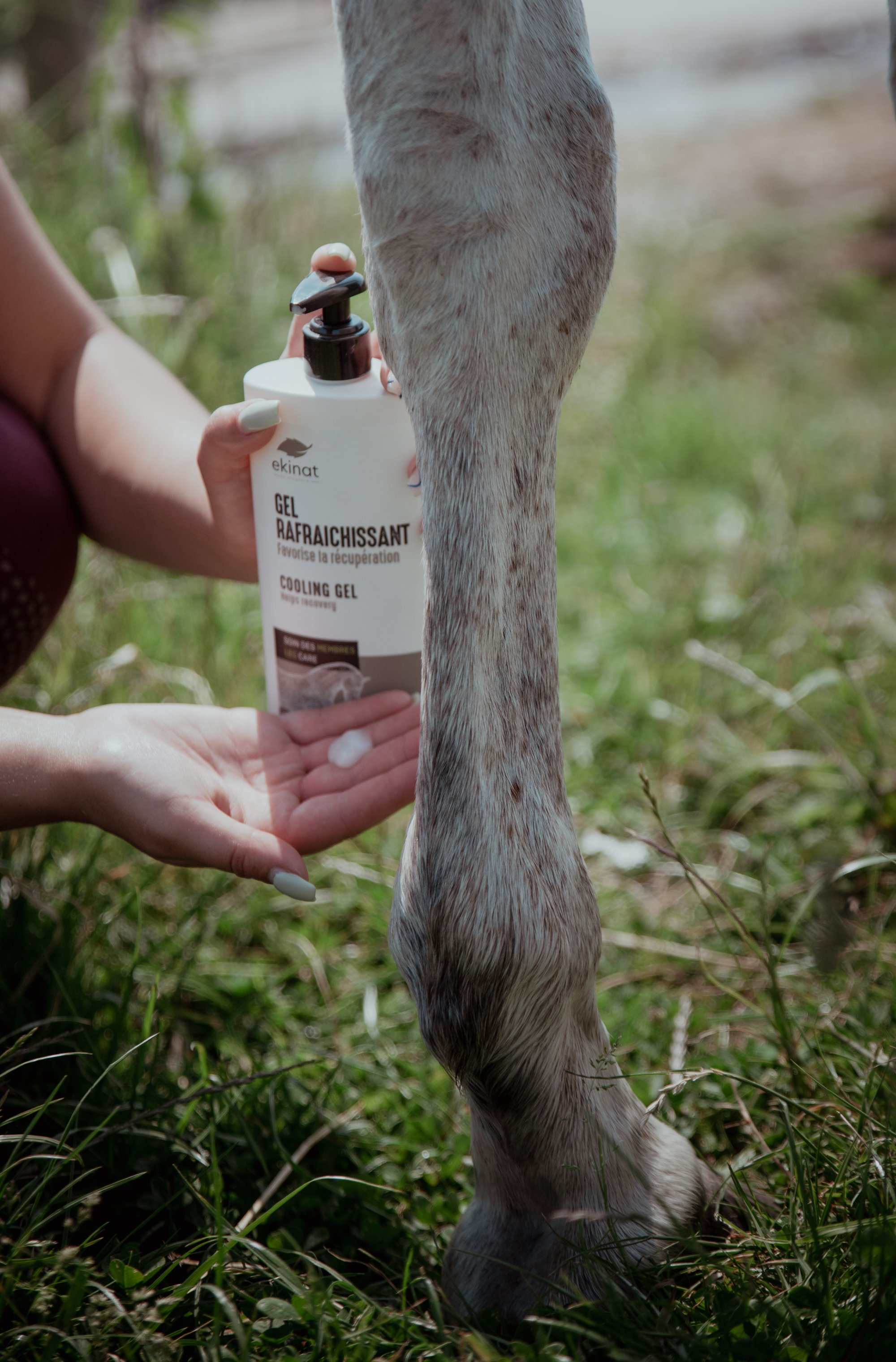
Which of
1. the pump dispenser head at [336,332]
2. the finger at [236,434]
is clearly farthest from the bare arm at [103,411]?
the pump dispenser head at [336,332]

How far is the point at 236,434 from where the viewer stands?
139cm

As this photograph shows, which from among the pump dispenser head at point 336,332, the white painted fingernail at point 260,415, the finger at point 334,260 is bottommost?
the white painted fingernail at point 260,415

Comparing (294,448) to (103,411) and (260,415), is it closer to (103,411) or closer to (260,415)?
(260,415)

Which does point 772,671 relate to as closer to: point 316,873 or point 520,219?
point 316,873

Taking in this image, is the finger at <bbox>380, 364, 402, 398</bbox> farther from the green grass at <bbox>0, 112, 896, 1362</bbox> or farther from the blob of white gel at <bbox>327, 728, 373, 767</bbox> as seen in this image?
the green grass at <bbox>0, 112, 896, 1362</bbox>

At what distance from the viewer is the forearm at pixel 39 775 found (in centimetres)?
138

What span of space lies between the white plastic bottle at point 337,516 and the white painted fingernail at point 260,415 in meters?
0.02

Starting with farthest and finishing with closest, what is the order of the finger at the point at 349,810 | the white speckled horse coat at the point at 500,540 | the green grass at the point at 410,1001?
the finger at the point at 349,810 < the green grass at the point at 410,1001 < the white speckled horse coat at the point at 500,540

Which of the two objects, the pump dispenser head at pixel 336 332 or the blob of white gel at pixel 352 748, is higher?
the pump dispenser head at pixel 336 332

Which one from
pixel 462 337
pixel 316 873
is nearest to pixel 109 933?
pixel 316 873

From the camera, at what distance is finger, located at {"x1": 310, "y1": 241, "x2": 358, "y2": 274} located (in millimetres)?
1359

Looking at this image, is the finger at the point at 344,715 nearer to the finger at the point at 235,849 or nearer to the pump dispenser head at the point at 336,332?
the finger at the point at 235,849

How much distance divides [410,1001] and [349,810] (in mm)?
655

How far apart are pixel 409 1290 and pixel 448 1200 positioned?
18cm
